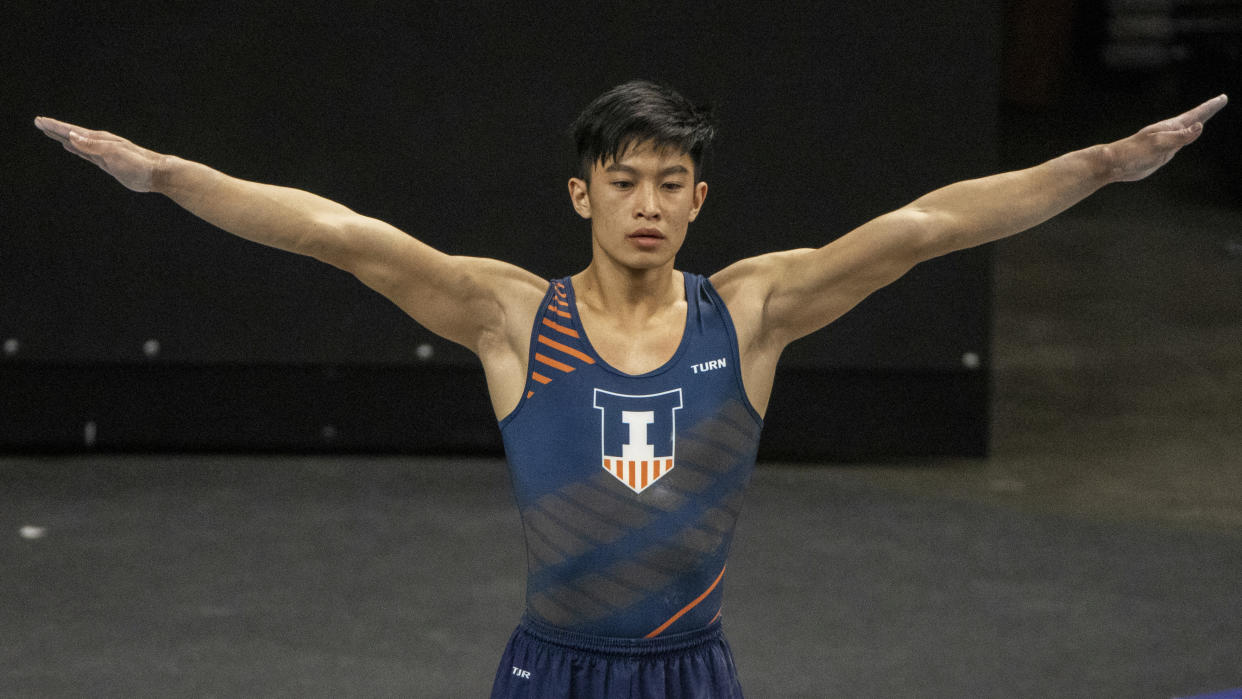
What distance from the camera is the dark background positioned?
5926mm

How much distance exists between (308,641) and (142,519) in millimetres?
1415

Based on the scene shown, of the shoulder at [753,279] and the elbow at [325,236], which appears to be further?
the shoulder at [753,279]

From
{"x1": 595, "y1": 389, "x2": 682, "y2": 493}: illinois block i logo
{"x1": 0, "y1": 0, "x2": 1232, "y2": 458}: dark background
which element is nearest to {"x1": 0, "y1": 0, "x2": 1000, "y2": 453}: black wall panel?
{"x1": 0, "y1": 0, "x2": 1232, "y2": 458}: dark background

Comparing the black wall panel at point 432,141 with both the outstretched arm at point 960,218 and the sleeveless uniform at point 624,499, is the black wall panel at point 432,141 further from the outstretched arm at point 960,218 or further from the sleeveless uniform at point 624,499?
the sleeveless uniform at point 624,499

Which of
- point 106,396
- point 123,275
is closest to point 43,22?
point 123,275

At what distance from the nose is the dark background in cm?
362

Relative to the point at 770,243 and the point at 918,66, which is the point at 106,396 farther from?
the point at 918,66

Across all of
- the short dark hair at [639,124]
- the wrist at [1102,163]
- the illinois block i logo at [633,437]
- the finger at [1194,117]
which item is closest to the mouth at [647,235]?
the short dark hair at [639,124]

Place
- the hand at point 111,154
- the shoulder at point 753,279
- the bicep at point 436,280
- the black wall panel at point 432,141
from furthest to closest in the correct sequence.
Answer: the black wall panel at point 432,141 < the shoulder at point 753,279 < the bicep at point 436,280 < the hand at point 111,154

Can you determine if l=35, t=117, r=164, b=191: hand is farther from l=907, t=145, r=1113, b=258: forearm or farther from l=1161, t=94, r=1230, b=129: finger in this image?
l=1161, t=94, r=1230, b=129: finger

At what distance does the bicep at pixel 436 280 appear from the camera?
238 centimetres

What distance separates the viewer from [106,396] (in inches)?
250

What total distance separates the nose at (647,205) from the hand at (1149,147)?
739mm

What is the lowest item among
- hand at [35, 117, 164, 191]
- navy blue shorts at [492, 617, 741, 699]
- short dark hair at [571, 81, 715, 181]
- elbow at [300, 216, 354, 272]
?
navy blue shorts at [492, 617, 741, 699]
